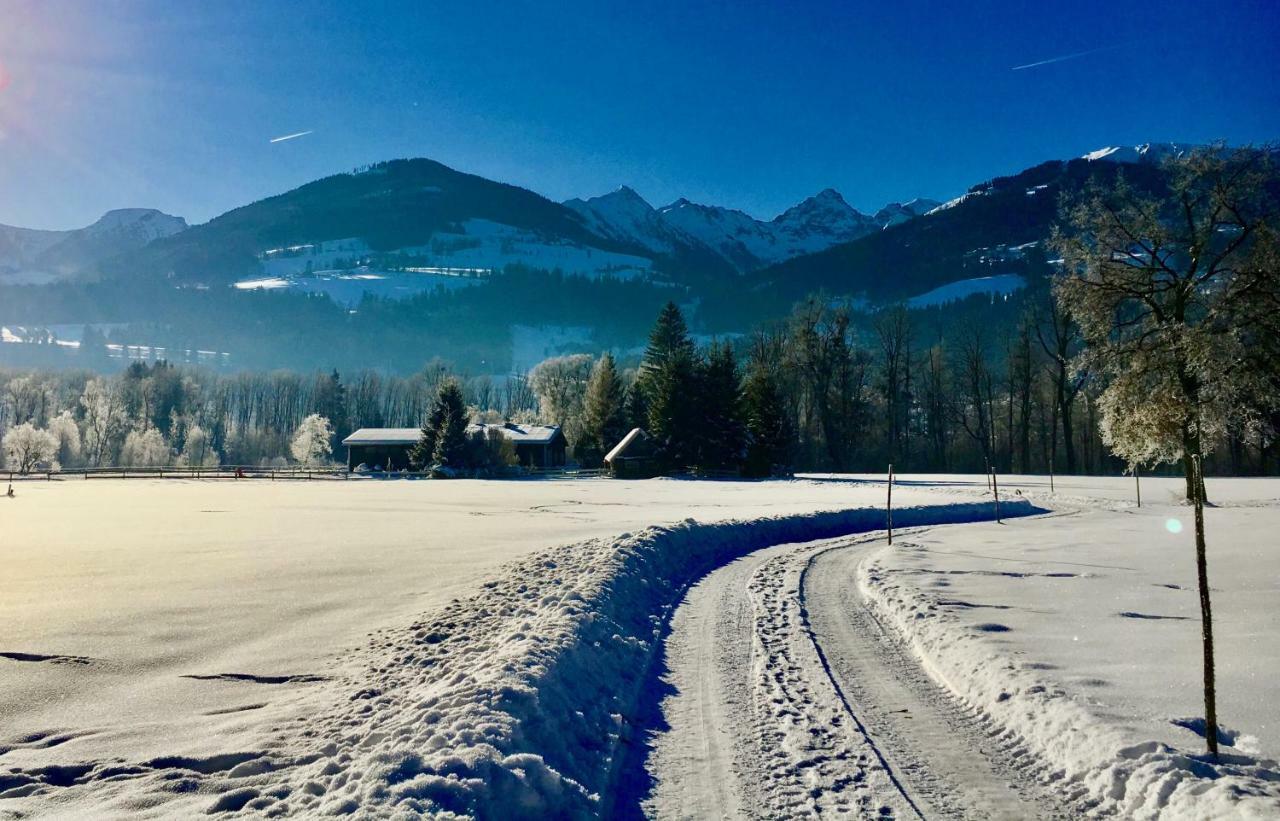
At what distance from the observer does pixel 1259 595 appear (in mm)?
10539

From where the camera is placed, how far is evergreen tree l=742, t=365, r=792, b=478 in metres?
55.7

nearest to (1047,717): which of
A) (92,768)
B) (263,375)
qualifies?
(92,768)

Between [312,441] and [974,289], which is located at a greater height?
[974,289]

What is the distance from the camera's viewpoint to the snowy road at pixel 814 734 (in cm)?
474

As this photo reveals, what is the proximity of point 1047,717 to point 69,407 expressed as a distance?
494ft

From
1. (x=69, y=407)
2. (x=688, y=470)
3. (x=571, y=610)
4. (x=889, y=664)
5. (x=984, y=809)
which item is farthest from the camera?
(x=69, y=407)

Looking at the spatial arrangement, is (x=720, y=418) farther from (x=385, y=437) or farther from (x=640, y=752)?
(x=640, y=752)

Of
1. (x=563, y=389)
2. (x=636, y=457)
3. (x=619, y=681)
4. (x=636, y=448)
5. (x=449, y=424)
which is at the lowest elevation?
(x=619, y=681)

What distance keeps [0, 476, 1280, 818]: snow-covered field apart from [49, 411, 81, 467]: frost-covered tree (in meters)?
98.6

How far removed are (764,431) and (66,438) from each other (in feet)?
314

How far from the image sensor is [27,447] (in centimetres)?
7669

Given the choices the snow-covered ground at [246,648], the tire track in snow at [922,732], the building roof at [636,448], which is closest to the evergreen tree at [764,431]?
the building roof at [636,448]

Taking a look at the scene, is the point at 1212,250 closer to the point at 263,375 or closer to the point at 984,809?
the point at 984,809

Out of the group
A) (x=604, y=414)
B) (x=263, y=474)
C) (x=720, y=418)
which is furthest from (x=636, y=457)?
(x=263, y=474)
